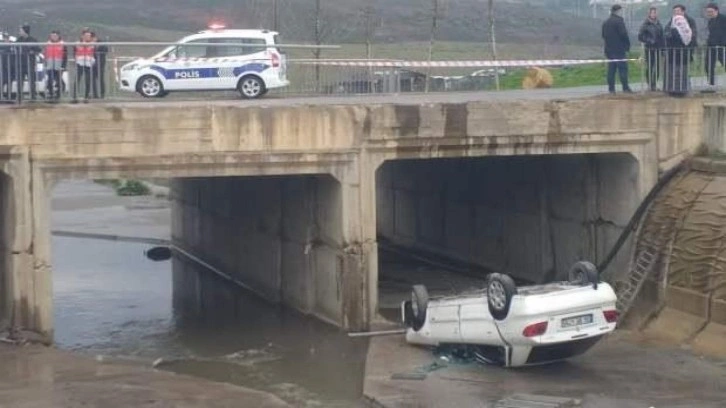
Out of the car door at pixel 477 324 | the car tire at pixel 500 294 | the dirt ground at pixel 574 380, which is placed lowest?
the dirt ground at pixel 574 380

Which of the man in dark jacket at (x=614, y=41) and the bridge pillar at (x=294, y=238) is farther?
the man in dark jacket at (x=614, y=41)

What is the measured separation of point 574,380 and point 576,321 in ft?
3.09

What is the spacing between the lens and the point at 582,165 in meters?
28.0

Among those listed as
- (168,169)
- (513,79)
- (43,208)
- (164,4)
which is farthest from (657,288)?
(164,4)

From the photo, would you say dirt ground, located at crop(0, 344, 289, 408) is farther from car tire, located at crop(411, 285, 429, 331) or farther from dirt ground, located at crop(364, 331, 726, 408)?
car tire, located at crop(411, 285, 429, 331)

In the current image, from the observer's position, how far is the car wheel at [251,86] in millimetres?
30812

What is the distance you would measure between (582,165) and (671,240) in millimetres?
3927

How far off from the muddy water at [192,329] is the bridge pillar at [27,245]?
1588mm

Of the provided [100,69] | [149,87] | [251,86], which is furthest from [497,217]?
[100,69]

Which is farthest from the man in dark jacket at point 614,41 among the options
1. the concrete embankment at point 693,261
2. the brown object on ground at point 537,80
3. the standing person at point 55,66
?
the standing person at point 55,66

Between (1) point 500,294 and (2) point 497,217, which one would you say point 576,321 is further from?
(2) point 497,217

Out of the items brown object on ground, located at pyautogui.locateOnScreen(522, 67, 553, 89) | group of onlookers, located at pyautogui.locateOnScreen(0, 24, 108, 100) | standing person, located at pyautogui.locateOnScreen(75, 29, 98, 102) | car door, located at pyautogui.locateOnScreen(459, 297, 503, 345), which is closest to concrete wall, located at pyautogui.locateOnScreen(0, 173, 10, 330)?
group of onlookers, located at pyautogui.locateOnScreen(0, 24, 108, 100)

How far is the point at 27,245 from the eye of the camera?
2344 centimetres

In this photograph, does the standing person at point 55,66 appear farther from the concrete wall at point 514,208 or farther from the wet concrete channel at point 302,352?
the concrete wall at point 514,208
